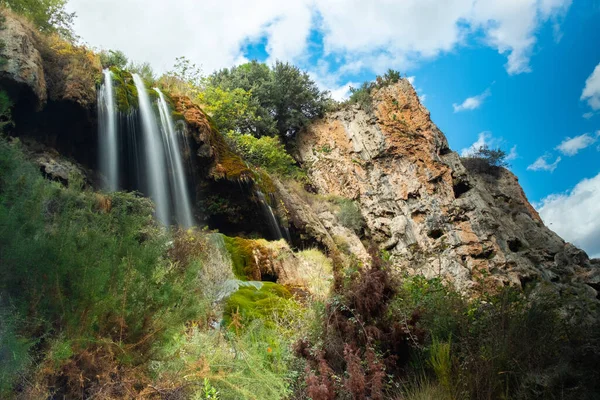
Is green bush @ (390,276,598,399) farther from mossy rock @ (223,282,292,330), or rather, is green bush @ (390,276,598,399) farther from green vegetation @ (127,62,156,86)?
green vegetation @ (127,62,156,86)

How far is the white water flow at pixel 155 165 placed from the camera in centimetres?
1110

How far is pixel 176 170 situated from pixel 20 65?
4.36m

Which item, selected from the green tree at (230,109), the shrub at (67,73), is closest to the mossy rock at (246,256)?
the shrub at (67,73)

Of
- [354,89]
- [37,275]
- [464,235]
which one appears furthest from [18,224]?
[354,89]

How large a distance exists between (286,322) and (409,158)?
52.0ft

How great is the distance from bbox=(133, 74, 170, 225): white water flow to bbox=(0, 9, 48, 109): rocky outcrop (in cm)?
257

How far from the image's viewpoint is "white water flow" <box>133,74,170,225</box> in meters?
11.1

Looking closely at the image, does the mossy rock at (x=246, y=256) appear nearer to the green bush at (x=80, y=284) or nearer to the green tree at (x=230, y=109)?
the green bush at (x=80, y=284)

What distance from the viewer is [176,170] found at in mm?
Answer: 11703

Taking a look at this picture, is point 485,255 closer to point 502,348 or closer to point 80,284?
point 502,348

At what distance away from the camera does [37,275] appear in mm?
2602

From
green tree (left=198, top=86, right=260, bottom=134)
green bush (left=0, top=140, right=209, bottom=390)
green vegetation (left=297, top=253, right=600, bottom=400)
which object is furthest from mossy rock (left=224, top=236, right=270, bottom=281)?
green tree (left=198, top=86, right=260, bottom=134)

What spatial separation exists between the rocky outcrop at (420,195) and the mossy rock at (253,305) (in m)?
9.44

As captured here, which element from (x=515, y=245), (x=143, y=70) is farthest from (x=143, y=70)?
(x=515, y=245)
